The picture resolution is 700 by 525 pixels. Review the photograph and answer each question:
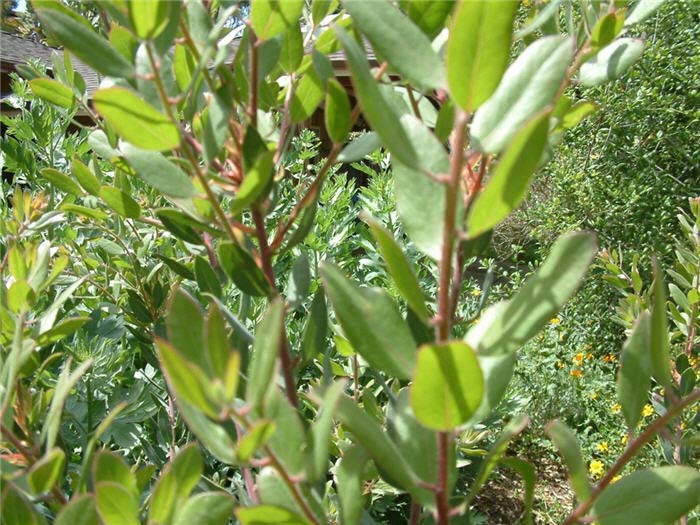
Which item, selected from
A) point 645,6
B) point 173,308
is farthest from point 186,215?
Answer: point 645,6

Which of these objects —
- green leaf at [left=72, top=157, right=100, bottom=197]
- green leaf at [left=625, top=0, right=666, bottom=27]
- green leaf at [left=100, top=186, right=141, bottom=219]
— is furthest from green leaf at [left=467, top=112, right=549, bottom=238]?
green leaf at [left=72, top=157, right=100, bottom=197]

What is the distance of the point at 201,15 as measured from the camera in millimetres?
548

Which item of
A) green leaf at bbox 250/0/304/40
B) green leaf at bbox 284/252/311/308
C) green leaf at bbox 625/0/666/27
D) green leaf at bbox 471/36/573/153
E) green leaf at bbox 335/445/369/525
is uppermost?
green leaf at bbox 250/0/304/40

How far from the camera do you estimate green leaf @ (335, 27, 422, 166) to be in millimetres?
357

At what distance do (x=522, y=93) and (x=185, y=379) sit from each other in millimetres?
262

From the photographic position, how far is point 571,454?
45cm

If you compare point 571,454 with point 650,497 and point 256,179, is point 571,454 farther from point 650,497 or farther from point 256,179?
point 256,179

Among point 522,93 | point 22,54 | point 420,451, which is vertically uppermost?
point 522,93

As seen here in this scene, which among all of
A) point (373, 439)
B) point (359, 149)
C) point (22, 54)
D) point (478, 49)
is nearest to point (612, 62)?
point (359, 149)

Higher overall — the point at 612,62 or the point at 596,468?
the point at 612,62

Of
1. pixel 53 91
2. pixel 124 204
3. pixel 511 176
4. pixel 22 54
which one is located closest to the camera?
pixel 511 176

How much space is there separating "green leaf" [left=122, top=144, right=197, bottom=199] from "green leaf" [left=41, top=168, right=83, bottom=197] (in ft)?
1.62

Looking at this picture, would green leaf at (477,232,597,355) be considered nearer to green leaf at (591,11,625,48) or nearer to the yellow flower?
green leaf at (591,11,625,48)

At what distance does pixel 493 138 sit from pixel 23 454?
46cm
